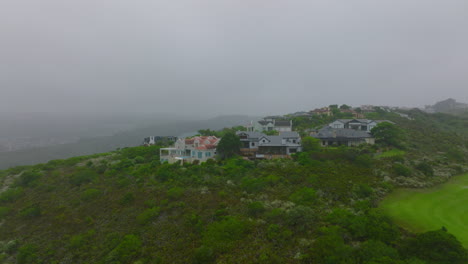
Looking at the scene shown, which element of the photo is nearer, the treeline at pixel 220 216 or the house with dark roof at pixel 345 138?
the treeline at pixel 220 216

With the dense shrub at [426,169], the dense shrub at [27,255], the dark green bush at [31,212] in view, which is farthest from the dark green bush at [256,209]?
the dark green bush at [31,212]

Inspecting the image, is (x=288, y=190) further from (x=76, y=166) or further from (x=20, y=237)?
(x=76, y=166)

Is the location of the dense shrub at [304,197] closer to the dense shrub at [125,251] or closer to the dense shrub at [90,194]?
the dense shrub at [125,251]

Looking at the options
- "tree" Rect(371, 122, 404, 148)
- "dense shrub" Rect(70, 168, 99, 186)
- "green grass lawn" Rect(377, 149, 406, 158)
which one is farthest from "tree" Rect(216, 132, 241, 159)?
"tree" Rect(371, 122, 404, 148)

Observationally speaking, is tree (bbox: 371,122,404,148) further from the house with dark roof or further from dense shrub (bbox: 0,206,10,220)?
dense shrub (bbox: 0,206,10,220)

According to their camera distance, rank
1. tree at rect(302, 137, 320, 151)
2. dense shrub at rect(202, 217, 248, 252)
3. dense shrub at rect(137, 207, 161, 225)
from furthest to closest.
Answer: tree at rect(302, 137, 320, 151), dense shrub at rect(137, 207, 161, 225), dense shrub at rect(202, 217, 248, 252)

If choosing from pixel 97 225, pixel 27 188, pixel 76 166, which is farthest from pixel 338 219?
pixel 76 166
